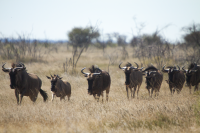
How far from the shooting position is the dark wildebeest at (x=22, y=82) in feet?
25.6

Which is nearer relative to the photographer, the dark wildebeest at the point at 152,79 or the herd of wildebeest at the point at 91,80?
the herd of wildebeest at the point at 91,80

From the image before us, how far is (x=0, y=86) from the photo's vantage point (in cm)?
1135

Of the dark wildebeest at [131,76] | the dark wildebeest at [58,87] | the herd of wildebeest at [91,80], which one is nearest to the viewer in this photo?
the herd of wildebeest at [91,80]

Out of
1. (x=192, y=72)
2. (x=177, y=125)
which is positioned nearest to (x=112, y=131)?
(x=177, y=125)

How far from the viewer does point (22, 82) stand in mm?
8297

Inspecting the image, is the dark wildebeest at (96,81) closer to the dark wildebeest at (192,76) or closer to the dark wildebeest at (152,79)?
the dark wildebeest at (152,79)

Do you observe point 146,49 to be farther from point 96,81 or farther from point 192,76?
point 96,81

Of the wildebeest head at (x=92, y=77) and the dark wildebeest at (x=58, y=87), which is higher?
the wildebeest head at (x=92, y=77)

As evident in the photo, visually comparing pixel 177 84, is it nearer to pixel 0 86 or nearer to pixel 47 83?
pixel 47 83

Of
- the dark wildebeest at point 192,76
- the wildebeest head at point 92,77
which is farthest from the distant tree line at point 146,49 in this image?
the wildebeest head at point 92,77

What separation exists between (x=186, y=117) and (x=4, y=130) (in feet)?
15.6

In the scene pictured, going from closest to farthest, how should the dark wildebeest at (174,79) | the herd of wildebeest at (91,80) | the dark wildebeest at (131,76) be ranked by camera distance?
the herd of wildebeest at (91,80), the dark wildebeest at (131,76), the dark wildebeest at (174,79)

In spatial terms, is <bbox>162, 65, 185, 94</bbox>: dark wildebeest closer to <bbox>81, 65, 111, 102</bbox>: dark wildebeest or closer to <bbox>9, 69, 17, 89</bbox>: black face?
<bbox>81, 65, 111, 102</bbox>: dark wildebeest

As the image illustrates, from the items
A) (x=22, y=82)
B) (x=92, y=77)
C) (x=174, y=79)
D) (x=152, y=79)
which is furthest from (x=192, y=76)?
(x=22, y=82)
